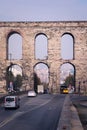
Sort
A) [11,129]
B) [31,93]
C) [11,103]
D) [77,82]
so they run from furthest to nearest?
[77,82] → [31,93] → [11,103] → [11,129]

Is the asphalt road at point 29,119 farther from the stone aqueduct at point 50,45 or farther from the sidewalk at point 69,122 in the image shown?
the stone aqueduct at point 50,45

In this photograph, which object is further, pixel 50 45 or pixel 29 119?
pixel 50 45

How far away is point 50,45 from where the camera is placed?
4294 inches

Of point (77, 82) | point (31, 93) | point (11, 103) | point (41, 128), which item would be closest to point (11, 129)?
point (41, 128)

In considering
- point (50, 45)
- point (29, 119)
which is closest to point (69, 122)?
point (29, 119)

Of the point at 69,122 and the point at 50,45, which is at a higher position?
the point at 50,45

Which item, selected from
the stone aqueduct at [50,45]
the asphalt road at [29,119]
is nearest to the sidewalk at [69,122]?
the asphalt road at [29,119]

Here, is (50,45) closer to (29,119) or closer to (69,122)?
(29,119)

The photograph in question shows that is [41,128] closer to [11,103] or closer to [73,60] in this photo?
[11,103]

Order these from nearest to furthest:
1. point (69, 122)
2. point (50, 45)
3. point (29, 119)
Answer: point (69, 122) → point (29, 119) → point (50, 45)

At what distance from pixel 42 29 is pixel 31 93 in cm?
2450

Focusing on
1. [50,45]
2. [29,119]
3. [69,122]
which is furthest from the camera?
[50,45]

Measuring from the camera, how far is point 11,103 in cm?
5109

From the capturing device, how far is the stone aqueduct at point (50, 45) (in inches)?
4257
